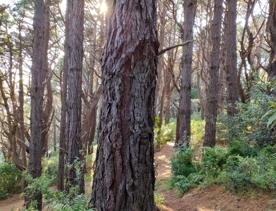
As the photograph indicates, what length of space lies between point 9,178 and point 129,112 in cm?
1277

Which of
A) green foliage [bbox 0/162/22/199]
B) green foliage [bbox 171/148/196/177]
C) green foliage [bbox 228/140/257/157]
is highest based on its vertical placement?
green foliage [bbox 228/140/257/157]

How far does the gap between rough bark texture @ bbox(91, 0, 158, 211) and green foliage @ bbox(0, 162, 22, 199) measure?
12167mm

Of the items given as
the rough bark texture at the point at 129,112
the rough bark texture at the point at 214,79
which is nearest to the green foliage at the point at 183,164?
the rough bark texture at the point at 214,79

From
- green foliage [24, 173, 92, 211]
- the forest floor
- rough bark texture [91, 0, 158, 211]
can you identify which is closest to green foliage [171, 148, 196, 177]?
the forest floor

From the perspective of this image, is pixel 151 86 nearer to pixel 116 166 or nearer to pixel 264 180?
pixel 116 166

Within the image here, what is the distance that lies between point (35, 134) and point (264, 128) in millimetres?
4804

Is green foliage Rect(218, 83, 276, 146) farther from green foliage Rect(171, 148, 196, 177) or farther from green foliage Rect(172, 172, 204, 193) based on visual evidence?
green foliage Rect(172, 172, 204, 193)

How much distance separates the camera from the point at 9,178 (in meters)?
15.0

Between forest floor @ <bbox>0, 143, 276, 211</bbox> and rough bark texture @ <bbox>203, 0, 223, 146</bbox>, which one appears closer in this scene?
forest floor @ <bbox>0, 143, 276, 211</bbox>

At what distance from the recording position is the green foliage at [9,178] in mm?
14789

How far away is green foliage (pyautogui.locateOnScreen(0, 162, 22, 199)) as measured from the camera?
48.5ft

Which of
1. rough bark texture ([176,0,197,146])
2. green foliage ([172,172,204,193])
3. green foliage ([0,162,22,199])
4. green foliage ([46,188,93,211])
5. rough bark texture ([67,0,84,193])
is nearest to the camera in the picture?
green foliage ([46,188,93,211])

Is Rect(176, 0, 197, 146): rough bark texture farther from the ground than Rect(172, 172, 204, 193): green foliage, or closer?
farther from the ground

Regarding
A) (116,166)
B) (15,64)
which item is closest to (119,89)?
(116,166)
